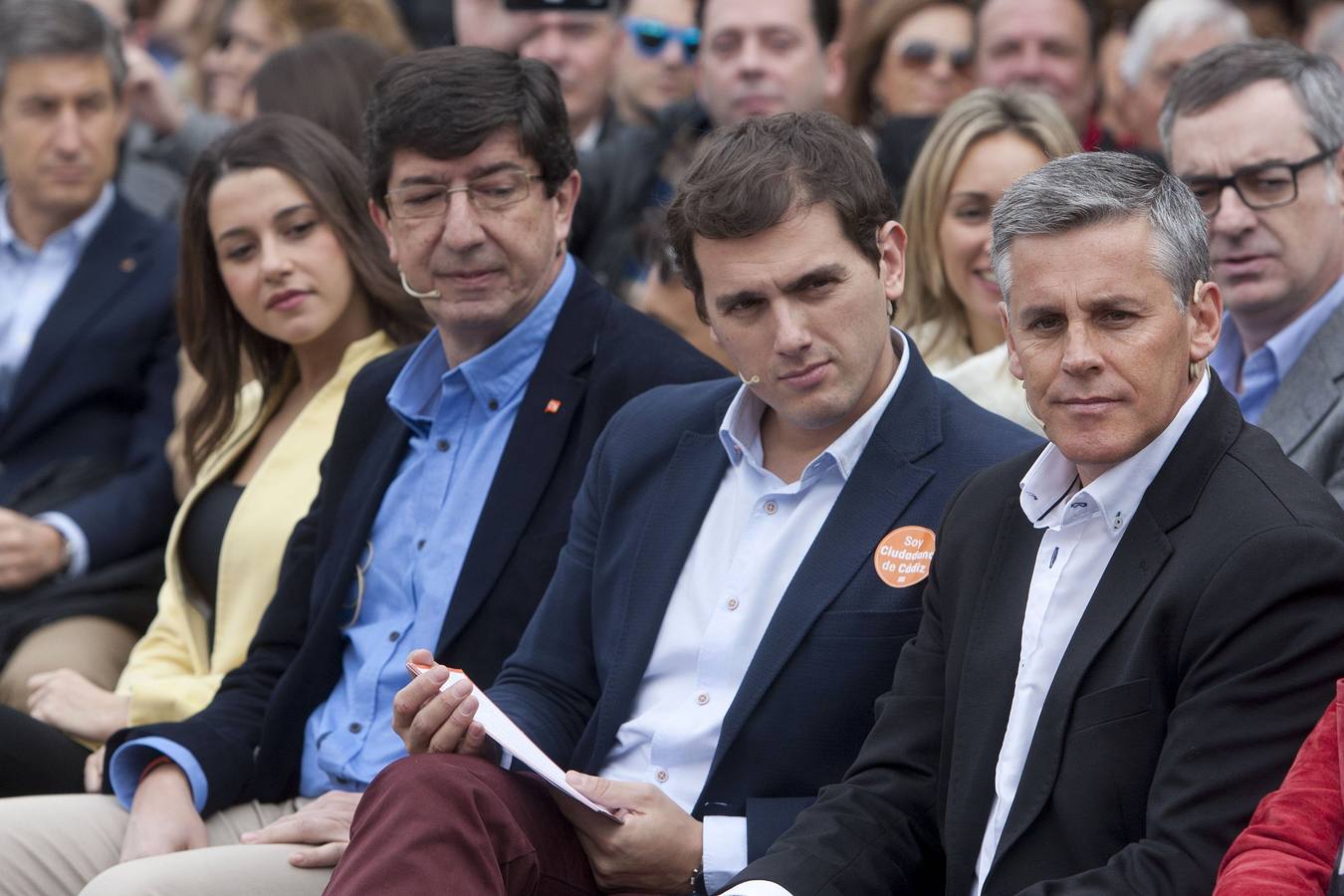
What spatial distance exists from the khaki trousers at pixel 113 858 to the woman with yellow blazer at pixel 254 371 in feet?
1.45

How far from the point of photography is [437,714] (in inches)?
122

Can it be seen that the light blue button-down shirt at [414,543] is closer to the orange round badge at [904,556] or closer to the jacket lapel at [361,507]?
the jacket lapel at [361,507]

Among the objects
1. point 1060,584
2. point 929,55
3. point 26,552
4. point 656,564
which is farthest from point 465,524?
point 929,55

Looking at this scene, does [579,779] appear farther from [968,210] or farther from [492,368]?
[968,210]

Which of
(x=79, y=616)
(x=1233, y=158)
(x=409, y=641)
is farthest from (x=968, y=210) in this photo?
(x=79, y=616)

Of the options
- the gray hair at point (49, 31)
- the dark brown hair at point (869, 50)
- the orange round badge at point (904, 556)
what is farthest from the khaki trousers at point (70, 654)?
the dark brown hair at point (869, 50)

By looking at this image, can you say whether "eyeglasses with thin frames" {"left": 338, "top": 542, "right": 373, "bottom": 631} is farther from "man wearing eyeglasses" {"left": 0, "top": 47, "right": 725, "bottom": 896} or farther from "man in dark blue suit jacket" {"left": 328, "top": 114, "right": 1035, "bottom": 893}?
"man in dark blue suit jacket" {"left": 328, "top": 114, "right": 1035, "bottom": 893}

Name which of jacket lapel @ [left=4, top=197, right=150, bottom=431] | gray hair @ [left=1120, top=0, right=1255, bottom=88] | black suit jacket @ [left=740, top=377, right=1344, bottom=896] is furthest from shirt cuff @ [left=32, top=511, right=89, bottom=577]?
gray hair @ [left=1120, top=0, right=1255, bottom=88]

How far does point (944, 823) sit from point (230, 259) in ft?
8.79

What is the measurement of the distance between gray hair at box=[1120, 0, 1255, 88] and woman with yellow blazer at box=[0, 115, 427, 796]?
272 cm

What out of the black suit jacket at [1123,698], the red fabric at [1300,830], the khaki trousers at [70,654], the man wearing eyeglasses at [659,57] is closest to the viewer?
the red fabric at [1300,830]

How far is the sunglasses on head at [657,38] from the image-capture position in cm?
682

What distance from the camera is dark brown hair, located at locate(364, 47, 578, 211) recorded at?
3.87m

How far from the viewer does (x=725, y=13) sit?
5879 mm
